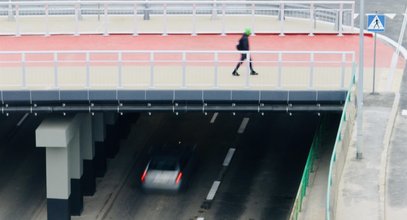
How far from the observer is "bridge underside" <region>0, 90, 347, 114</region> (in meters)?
40.6

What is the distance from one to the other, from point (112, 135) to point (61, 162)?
696cm

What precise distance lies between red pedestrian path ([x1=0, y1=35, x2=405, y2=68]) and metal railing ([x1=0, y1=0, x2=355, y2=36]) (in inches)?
28.4

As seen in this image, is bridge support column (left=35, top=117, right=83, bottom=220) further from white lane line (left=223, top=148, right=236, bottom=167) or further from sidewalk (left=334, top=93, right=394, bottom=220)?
sidewalk (left=334, top=93, right=394, bottom=220)

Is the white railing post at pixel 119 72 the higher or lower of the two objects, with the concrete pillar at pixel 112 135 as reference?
higher

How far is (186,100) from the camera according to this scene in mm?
40969

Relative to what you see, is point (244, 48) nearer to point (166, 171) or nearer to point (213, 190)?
point (166, 171)

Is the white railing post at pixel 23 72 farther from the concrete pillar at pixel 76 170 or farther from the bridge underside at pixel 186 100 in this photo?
the concrete pillar at pixel 76 170

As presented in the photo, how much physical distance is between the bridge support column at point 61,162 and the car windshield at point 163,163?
2881 mm

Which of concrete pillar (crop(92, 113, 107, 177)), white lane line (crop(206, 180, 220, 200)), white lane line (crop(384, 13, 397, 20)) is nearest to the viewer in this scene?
white lane line (crop(206, 180, 220, 200))

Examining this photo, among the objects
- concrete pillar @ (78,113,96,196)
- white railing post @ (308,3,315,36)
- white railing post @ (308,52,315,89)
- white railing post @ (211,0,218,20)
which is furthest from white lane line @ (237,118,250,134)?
white railing post @ (308,52,315,89)

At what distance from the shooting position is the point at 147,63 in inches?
1704

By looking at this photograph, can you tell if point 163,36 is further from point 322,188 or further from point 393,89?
point 322,188

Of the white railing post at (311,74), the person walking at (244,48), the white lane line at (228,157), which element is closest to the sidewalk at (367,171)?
the white railing post at (311,74)

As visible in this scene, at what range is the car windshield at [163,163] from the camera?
45094mm
